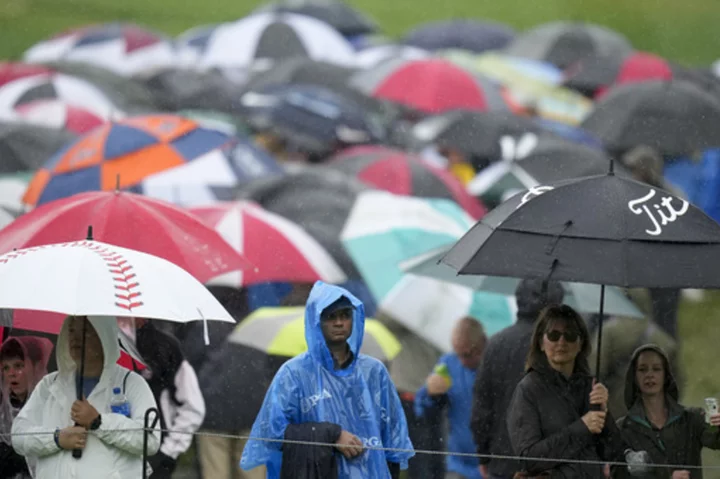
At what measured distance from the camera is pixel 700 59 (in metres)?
41.3

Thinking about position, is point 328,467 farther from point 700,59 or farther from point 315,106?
point 700,59

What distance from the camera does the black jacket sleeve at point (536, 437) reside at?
640cm

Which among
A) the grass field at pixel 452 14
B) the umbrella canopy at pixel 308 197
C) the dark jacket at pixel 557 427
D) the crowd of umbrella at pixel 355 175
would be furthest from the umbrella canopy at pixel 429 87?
the grass field at pixel 452 14

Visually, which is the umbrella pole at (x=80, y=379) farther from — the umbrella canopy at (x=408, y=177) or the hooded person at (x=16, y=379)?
the umbrella canopy at (x=408, y=177)

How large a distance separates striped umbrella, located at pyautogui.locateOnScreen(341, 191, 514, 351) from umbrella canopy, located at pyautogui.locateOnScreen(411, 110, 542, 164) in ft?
14.5

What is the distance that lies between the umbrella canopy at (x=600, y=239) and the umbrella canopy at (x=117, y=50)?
18.7 m

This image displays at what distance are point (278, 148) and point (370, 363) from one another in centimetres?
895

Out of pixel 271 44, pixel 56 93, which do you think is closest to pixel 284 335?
pixel 56 93

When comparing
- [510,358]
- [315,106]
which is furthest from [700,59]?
[510,358]

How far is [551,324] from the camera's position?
21.6ft

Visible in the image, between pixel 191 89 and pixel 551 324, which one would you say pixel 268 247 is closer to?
pixel 551 324

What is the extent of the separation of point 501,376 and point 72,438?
2.16 meters

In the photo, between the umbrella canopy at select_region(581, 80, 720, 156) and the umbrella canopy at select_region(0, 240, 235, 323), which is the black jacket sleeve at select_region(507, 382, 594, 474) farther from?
the umbrella canopy at select_region(581, 80, 720, 156)

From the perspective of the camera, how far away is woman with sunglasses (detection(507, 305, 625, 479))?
252 inches
